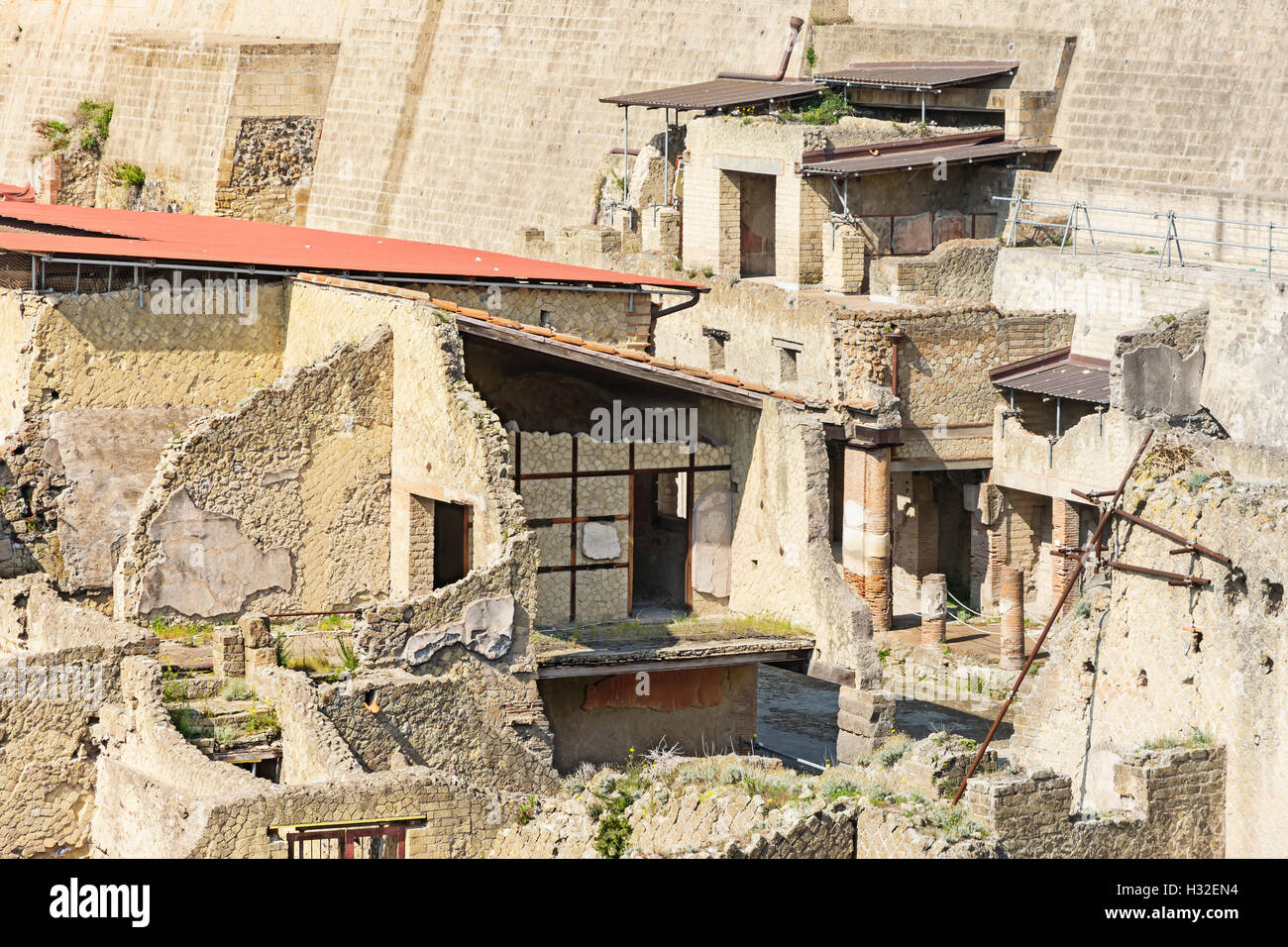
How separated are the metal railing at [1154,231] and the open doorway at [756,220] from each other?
10.9 ft

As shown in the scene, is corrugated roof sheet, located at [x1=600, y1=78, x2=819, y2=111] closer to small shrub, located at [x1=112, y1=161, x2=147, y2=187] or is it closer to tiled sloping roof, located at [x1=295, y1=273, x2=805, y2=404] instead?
small shrub, located at [x1=112, y1=161, x2=147, y2=187]

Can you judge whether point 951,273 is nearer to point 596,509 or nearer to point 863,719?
point 596,509

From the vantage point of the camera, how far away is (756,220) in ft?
117

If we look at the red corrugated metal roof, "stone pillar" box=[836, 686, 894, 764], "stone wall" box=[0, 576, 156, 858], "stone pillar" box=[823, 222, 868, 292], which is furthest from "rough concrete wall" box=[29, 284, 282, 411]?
"stone pillar" box=[823, 222, 868, 292]

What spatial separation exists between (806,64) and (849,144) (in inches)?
218

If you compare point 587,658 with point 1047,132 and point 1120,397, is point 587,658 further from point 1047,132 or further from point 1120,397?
point 1047,132

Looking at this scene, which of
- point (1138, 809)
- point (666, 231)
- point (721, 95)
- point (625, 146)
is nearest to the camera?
point (1138, 809)

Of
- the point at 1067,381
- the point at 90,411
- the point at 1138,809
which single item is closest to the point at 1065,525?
the point at 1067,381

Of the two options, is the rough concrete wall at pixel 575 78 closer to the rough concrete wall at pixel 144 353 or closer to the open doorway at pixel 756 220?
the open doorway at pixel 756 220

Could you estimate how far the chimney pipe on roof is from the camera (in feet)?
126

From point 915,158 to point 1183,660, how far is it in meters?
16.2

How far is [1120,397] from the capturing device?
27.8 m

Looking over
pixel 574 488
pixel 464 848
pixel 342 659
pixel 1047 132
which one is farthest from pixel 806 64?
pixel 464 848

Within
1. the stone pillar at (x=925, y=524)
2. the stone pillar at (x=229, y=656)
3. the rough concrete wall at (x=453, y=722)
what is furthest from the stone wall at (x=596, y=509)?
the stone pillar at (x=925, y=524)
